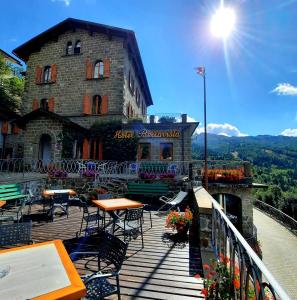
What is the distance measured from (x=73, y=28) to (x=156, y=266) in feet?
69.9

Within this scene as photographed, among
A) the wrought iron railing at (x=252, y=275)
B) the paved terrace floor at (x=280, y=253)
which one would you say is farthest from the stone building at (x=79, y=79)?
the wrought iron railing at (x=252, y=275)

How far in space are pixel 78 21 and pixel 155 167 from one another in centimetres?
1398

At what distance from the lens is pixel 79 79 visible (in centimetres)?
1916

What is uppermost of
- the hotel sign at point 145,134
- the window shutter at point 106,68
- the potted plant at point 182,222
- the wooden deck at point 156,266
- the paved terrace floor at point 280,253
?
the window shutter at point 106,68

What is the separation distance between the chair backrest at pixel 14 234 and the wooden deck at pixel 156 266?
1.10 meters

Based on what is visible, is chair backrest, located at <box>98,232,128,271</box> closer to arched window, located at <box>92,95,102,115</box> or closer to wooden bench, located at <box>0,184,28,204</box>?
wooden bench, located at <box>0,184,28,204</box>

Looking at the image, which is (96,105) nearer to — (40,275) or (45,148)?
(45,148)

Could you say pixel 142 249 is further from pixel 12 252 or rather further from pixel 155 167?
pixel 155 167

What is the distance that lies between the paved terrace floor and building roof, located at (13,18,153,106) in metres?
18.9

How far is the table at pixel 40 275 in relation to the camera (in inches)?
63.4

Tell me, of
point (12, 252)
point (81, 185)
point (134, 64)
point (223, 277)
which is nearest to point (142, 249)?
point (223, 277)

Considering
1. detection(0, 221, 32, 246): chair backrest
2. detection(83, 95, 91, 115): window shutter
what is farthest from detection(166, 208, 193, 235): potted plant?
detection(83, 95, 91, 115): window shutter

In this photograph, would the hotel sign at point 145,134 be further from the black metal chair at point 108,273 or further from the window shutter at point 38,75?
the black metal chair at point 108,273

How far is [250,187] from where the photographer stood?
45.1 ft
